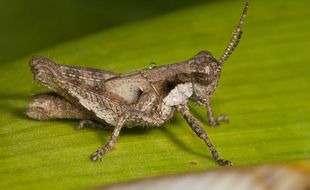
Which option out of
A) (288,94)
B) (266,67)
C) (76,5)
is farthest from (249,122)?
(76,5)

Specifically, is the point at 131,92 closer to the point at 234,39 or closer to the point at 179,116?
the point at 179,116

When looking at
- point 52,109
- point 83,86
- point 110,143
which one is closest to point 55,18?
point 83,86

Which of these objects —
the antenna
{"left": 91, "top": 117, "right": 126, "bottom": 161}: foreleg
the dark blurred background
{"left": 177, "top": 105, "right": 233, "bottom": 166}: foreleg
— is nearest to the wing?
{"left": 91, "top": 117, "right": 126, "bottom": 161}: foreleg

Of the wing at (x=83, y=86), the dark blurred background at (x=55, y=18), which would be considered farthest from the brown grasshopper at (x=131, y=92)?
the dark blurred background at (x=55, y=18)

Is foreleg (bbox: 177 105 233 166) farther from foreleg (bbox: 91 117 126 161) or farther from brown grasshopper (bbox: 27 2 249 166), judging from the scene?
foreleg (bbox: 91 117 126 161)

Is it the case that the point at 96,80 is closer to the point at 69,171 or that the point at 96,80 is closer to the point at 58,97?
the point at 58,97

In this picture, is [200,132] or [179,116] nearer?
[200,132]

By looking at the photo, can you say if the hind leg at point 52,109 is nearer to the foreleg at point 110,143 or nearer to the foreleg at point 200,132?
the foreleg at point 110,143
